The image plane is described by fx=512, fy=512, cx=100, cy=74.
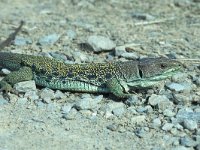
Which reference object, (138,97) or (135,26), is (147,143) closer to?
(138,97)

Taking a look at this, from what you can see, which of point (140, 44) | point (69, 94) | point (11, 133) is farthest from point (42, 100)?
point (140, 44)

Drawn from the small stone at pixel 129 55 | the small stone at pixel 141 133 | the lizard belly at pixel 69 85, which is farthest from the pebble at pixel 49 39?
the small stone at pixel 141 133

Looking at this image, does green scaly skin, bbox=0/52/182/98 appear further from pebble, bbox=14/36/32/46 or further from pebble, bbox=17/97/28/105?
pebble, bbox=14/36/32/46

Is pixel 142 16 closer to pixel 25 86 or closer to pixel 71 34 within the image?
pixel 71 34

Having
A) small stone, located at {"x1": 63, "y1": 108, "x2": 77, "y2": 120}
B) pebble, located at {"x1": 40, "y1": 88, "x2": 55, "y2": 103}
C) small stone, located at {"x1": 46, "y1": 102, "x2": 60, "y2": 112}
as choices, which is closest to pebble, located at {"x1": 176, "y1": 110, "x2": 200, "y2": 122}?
small stone, located at {"x1": 63, "y1": 108, "x2": 77, "y2": 120}

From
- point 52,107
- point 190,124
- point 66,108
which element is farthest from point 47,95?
point 190,124
